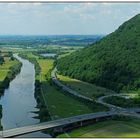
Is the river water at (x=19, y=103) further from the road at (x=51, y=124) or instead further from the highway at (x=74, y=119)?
the highway at (x=74, y=119)

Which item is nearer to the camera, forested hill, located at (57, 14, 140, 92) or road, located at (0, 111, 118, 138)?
road, located at (0, 111, 118, 138)

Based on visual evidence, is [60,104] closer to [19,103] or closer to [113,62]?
[19,103]

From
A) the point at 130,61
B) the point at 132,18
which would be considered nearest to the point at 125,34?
the point at 132,18

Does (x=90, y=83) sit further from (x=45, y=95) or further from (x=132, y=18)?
(x=132, y=18)

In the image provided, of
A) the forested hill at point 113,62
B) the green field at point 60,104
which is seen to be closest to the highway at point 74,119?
the green field at point 60,104

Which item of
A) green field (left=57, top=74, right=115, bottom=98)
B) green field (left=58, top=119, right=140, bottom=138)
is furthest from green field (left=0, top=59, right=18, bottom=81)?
green field (left=58, top=119, right=140, bottom=138)

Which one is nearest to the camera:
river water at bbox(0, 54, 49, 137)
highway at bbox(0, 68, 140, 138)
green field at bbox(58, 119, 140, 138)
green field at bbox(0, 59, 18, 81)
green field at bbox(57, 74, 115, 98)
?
highway at bbox(0, 68, 140, 138)

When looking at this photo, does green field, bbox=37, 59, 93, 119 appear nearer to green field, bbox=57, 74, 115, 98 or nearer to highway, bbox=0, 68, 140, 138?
highway, bbox=0, 68, 140, 138
